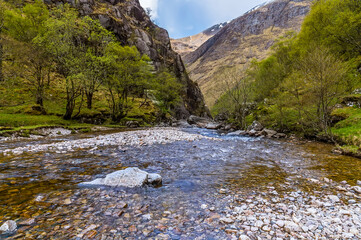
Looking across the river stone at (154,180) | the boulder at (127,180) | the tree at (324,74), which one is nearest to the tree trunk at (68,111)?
the boulder at (127,180)

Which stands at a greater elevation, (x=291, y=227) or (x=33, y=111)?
(x=33, y=111)

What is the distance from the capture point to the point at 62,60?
23281 mm

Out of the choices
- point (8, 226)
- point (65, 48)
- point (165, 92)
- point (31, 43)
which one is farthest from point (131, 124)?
point (8, 226)

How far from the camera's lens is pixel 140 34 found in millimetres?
77562

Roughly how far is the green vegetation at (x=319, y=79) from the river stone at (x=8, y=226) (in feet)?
66.6

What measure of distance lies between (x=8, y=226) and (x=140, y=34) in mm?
86539

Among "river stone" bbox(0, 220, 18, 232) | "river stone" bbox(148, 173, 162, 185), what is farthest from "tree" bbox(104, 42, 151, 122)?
"river stone" bbox(0, 220, 18, 232)

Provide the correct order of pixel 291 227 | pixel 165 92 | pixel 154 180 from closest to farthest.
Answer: pixel 291 227 < pixel 154 180 < pixel 165 92

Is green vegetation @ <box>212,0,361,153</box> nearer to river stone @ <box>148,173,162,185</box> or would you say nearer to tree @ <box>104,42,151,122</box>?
river stone @ <box>148,173,162,185</box>

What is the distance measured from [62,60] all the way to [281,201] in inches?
1135

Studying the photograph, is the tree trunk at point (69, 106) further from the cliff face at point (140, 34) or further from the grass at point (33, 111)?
the cliff face at point (140, 34)

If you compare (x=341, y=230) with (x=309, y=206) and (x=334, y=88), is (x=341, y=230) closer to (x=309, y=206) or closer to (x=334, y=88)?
(x=309, y=206)

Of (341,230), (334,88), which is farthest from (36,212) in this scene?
(334,88)

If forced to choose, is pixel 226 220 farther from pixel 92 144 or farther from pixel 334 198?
pixel 92 144
